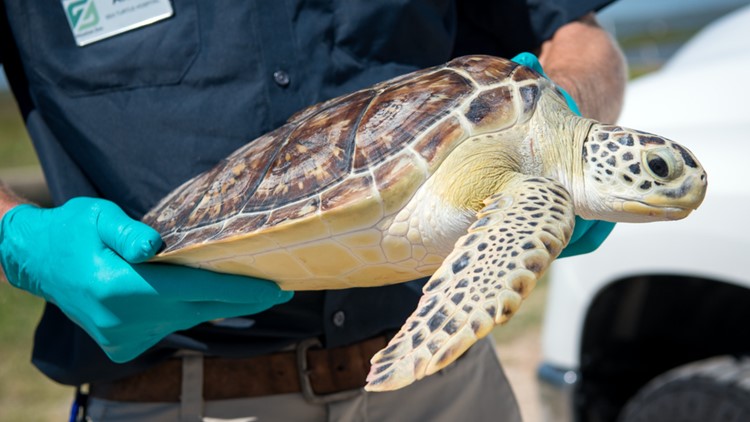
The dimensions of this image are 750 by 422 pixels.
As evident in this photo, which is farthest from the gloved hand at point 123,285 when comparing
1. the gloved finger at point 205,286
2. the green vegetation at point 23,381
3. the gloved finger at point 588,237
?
the green vegetation at point 23,381

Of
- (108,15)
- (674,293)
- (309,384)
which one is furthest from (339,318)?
(674,293)

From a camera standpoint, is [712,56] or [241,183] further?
[712,56]

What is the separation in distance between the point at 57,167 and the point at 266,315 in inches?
21.3

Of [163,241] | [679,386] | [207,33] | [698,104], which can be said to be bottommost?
[679,386]

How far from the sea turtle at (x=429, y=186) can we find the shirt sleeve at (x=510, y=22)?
508 mm

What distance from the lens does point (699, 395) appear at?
2506 millimetres

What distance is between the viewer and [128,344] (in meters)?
1.53

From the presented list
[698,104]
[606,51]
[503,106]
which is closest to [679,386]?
[698,104]

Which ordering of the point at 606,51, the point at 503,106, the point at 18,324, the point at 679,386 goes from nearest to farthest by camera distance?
the point at 503,106 → the point at 606,51 → the point at 679,386 → the point at 18,324

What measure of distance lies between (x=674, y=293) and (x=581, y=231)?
4.42 feet

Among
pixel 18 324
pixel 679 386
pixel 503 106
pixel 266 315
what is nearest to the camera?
pixel 503 106

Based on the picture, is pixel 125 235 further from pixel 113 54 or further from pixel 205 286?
pixel 113 54

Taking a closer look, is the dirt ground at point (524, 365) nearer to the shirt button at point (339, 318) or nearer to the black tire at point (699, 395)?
the black tire at point (699, 395)

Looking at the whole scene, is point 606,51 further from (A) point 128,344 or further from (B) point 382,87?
(A) point 128,344
